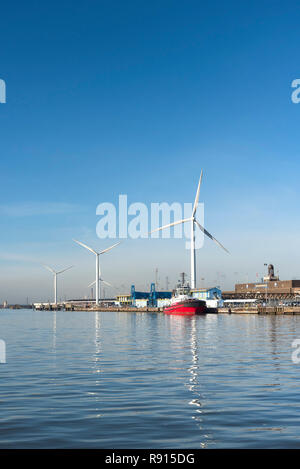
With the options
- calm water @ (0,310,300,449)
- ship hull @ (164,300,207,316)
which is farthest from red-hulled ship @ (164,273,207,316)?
calm water @ (0,310,300,449)

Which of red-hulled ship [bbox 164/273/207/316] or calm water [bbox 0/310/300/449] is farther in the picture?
red-hulled ship [bbox 164/273/207/316]

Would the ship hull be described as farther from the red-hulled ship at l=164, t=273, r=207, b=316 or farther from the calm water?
the calm water

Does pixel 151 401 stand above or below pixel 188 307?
above

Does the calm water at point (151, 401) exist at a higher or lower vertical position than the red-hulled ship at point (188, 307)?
higher

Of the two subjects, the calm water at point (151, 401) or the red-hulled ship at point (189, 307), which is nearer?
the calm water at point (151, 401)

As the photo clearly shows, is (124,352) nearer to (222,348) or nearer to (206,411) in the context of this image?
(222,348)

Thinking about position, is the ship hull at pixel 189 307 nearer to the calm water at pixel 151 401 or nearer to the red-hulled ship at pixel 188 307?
the red-hulled ship at pixel 188 307

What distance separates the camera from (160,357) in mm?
38844

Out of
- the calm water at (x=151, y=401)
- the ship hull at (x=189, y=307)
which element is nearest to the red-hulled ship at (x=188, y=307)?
the ship hull at (x=189, y=307)

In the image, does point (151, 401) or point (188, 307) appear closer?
point (151, 401)

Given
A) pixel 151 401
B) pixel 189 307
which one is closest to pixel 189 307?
pixel 189 307

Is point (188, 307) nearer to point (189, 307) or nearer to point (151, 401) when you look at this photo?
point (189, 307)

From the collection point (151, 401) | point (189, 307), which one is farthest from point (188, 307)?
point (151, 401)
